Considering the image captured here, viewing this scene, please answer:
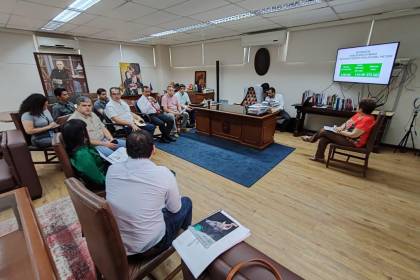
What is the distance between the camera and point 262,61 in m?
5.44

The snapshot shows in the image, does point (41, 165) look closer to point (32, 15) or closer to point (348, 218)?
point (32, 15)

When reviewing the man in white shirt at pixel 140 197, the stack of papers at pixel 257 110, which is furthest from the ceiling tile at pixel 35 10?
the stack of papers at pixel 257 110

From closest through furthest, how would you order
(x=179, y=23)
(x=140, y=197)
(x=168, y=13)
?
1. (x=140, y=197)
2. (x=168, y=13)
3. (x=179, y=23)

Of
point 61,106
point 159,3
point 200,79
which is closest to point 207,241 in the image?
point 159,3

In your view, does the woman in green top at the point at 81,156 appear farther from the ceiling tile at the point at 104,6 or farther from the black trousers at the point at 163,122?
the black trousers at the point at 163,122

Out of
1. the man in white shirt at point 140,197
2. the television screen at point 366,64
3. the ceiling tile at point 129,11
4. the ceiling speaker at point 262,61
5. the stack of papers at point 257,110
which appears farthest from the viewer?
the ceiling speaker at point 262,61

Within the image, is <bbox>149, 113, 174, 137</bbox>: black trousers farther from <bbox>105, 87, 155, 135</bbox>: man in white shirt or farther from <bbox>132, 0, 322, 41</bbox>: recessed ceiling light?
<bbox>132, 0, 322, 41</bbox>: recessed ceiling light

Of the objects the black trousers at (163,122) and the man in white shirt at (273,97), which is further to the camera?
the man in white shirt at (273,97)

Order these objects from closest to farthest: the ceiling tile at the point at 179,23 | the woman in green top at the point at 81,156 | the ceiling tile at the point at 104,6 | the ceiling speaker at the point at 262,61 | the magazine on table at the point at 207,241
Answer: the magazine on table at the point at 207,241, the woman in green top at the point at 81,156, the ceiling tile at the point at 104,6, the ceiling tile at the point at 179,23, the ceiling speaker at the point at 262,61

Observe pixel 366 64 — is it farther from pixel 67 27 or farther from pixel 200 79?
pixel 67 27

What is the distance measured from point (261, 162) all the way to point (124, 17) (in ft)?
11.8

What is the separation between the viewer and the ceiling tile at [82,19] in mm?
3541

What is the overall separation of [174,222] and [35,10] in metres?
4.15

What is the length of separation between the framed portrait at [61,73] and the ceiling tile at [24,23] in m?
0.76
